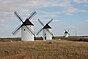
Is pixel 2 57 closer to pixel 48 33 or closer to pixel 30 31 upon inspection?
pixel 30 31

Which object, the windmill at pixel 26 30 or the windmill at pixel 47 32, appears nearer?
the windmill at pixel 26 30

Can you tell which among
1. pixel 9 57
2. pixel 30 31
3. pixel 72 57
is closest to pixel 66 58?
pixel 72 57

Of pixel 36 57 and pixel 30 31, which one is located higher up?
pixel 30 31

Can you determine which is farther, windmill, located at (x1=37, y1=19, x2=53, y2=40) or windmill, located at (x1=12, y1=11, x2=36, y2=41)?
windmill, located at (x1=37, y1=19, x2=53, y2=40)

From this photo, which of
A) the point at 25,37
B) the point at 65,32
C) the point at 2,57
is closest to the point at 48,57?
the point at 2,57

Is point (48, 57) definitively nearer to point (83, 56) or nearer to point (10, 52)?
point (83, 56)

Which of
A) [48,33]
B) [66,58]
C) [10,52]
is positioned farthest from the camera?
[48,33]

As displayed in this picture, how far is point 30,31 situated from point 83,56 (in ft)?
117

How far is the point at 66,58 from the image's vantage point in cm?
3244

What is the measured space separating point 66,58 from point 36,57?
4.25 m

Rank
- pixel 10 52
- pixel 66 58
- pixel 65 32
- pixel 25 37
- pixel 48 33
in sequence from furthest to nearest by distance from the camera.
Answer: pixel 65 32
pixel 48 33
pixel 25 37
pixel 10 52
pixel 66 58

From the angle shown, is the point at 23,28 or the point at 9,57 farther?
the point at 23,28

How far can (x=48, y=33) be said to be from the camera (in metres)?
84.8

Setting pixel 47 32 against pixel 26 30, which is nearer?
pixel 26 30
